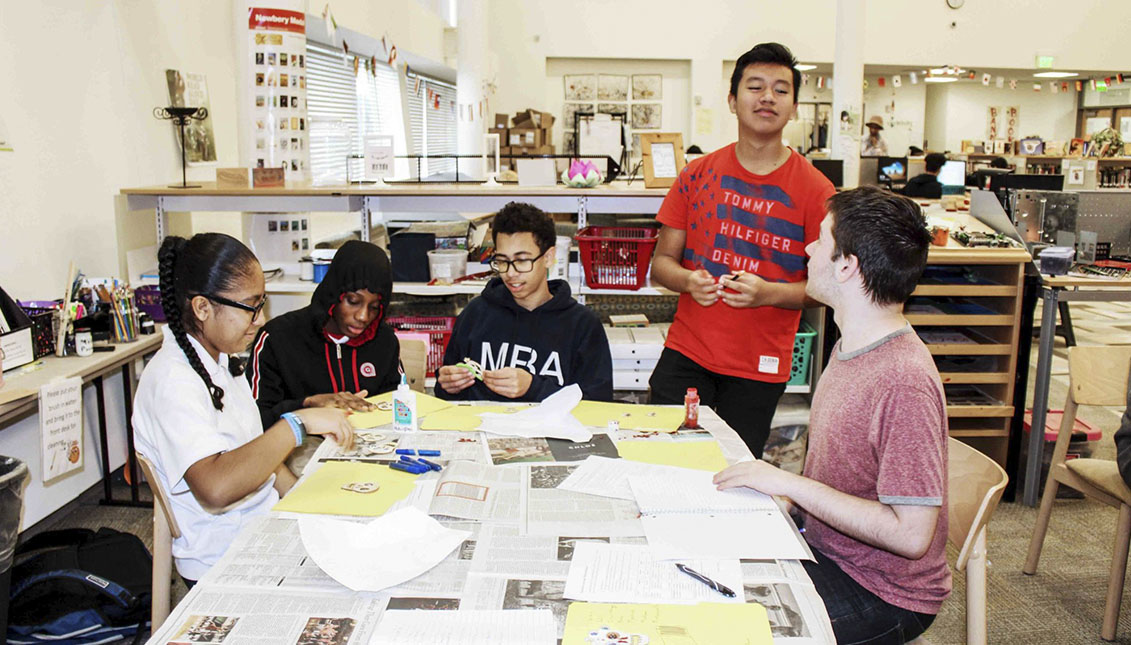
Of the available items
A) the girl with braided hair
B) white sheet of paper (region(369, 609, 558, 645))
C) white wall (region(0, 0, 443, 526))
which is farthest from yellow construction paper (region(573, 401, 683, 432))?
white wall (region(0, 0, 443, 526))

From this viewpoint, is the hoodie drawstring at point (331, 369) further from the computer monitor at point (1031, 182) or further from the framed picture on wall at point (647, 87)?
the framed picture on wall at point (647, 87)

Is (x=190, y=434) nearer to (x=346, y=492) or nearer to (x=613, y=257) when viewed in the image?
(x=346, y=492)

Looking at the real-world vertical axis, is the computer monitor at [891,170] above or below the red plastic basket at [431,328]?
above

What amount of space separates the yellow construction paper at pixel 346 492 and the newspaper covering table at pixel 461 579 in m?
0.03

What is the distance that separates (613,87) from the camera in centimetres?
1052

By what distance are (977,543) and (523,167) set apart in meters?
2.51

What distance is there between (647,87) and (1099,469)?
847cm

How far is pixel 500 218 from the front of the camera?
268 cm

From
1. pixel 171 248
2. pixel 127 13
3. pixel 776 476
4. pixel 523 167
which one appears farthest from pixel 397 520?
pixel 127 13

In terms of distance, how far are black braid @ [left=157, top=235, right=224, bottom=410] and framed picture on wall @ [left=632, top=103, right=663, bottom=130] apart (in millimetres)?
9093

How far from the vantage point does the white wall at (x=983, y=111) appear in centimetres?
1234

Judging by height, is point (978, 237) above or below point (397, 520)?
above

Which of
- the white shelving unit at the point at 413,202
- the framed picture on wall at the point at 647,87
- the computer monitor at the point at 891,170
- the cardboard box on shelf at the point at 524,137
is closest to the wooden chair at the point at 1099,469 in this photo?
the white shelving unit at the point at 413,202

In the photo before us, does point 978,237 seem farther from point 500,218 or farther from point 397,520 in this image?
point 397,520
